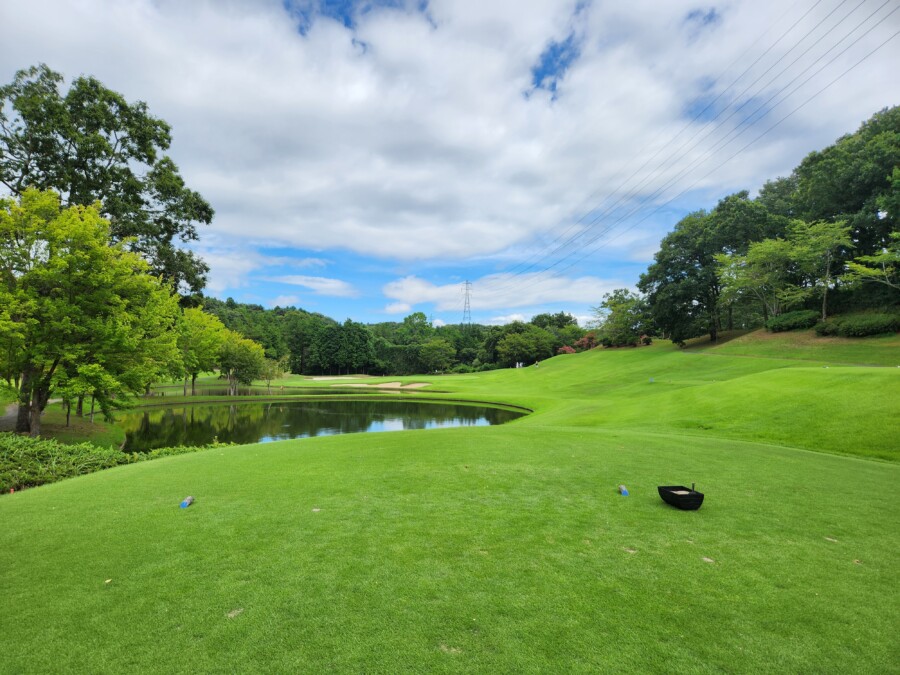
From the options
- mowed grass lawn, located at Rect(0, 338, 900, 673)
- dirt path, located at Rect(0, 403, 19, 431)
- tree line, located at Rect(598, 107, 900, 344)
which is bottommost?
dirt path, located at Rect(0, 403, 19, 431)

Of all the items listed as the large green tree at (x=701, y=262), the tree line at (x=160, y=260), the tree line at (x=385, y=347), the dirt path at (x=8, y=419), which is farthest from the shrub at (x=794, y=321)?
the dirt path at (x=8, y=419)

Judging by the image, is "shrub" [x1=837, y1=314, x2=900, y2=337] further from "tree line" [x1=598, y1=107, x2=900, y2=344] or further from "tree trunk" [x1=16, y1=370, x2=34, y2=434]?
"tree trunk" [x1=16, y1=370, x2=34, y2=434]

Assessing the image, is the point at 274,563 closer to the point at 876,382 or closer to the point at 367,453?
the point at 367,453

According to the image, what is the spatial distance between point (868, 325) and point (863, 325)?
0.85 feet

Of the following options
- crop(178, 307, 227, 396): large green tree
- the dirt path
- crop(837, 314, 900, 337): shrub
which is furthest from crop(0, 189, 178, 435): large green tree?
crop(837, 314, 900, 337): shrub

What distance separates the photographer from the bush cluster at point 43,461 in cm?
939

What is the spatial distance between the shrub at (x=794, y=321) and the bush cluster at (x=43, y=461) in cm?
4591

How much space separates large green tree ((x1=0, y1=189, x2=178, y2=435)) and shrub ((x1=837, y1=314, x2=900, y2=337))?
4347 centimetres

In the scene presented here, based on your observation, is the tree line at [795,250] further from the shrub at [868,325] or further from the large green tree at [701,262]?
the shrub at [868,325]

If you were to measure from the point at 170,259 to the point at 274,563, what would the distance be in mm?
26719

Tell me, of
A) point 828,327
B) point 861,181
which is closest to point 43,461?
point 828,327

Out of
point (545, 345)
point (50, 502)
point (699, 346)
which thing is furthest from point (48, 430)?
point (545, 345)

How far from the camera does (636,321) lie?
2197 inches

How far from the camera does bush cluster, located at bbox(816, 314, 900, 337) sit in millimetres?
27359
